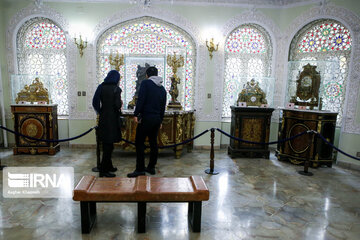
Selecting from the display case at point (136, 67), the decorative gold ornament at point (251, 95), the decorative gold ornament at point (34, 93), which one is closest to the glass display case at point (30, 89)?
the decorative gold ornament at point (34, 93)

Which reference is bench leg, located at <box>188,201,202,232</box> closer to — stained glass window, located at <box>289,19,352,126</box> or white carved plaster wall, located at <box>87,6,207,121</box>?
white carved plaster wall, located at <box>87,6,207,121</box>

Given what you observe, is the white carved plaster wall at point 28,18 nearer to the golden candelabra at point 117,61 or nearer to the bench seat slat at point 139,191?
the golden candelabra at point 117,61

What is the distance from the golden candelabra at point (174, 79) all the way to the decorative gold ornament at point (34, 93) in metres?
3.00

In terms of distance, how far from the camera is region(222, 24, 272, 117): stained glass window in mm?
6762

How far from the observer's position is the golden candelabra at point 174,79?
240 inches

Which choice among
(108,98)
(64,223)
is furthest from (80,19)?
(64,223)

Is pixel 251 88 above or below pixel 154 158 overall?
above

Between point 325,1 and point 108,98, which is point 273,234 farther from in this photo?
point 325,1

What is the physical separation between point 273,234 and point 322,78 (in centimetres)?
409

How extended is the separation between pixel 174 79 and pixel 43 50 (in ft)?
11.7

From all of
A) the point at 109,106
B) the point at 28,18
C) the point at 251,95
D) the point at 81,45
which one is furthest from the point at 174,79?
the point at 28,18

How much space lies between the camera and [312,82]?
5.61 metres

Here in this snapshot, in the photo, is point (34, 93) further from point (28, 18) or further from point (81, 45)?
point (28, 18)

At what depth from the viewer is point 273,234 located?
2885 mm
